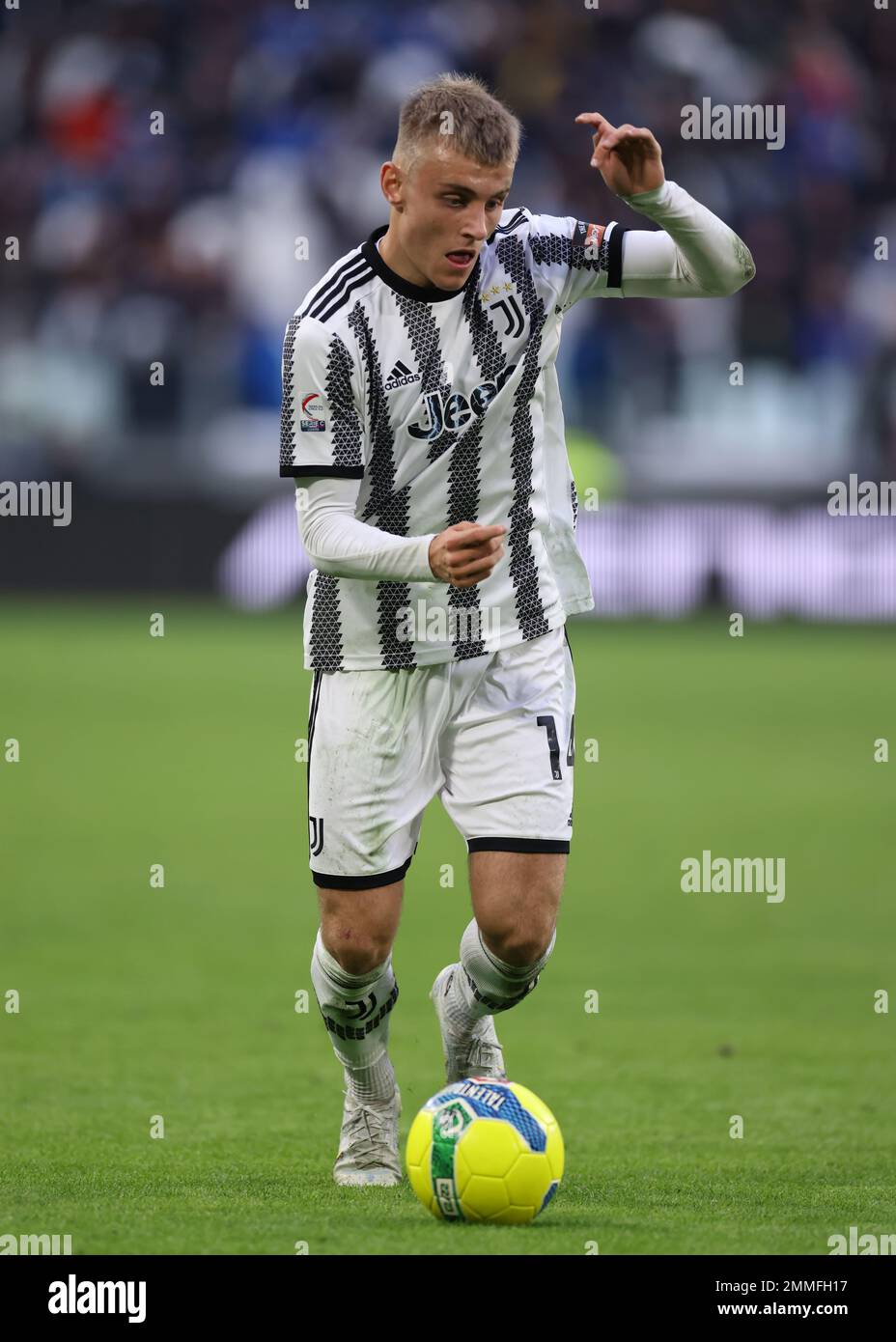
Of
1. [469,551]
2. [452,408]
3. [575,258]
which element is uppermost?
[575,258]

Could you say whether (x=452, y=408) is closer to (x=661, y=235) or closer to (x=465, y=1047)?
(x=661, y=235)

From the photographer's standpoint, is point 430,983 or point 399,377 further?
point 430,983

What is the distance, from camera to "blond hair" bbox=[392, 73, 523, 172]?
4.67 m

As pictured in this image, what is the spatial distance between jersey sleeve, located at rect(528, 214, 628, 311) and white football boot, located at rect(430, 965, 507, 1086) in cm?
180

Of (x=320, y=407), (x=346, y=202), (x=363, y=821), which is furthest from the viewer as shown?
Answer: (x=346, y=202)

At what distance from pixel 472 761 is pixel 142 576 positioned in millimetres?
16396

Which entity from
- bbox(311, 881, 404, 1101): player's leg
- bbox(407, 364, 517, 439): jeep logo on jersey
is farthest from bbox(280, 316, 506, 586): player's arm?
bbox(311, 881, 404, 1101): player's leg

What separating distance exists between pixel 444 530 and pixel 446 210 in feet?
2.41

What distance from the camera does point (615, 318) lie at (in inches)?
926

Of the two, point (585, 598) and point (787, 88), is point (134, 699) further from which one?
point (787, 88)

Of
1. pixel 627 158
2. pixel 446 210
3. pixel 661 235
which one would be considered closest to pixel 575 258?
pixel 661 235

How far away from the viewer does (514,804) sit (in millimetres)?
5051

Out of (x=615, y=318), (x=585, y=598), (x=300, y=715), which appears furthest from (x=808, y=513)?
(x=585, y=598)

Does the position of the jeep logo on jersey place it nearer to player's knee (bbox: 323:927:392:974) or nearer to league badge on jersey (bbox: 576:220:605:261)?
league badge on jersey (bbox: 576:220:605:261)
